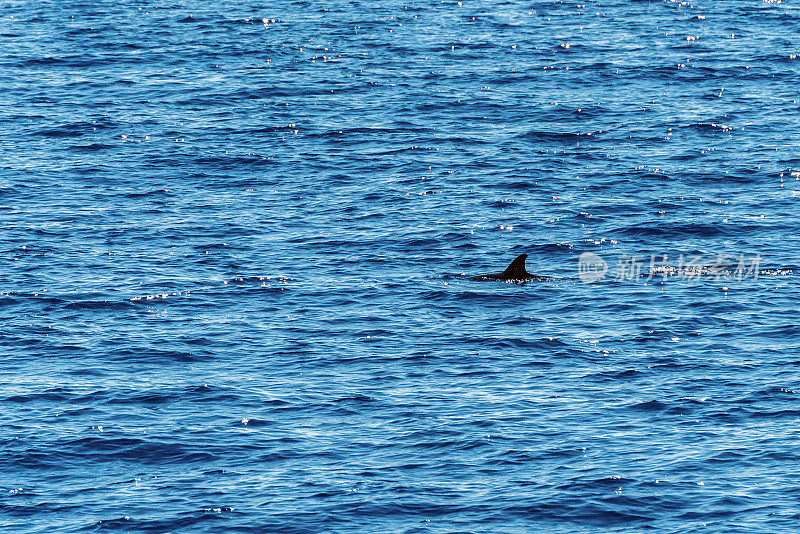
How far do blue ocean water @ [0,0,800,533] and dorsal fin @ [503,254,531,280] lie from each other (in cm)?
99

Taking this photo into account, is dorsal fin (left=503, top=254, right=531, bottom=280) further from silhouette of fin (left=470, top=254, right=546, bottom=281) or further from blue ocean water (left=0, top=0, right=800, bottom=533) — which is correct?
blue ocean water (left=0, top=0, right=800, bottom=533)

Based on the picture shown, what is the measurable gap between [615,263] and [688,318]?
622 centimetres

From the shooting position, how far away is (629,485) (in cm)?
3247

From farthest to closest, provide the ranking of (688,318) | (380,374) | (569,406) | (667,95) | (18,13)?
1. (18,13)
2. (667,95)
3. (688,318)
4. (380,374)
5. (569,406)

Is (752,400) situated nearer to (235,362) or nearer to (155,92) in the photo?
(235,362)

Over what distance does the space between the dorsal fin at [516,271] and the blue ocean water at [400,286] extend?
99 cm

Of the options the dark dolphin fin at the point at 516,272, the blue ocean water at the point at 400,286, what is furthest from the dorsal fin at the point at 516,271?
the blue ocean water at the point at 400,286

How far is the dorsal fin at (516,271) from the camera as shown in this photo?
155 ft

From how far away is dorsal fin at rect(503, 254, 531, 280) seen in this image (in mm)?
47219

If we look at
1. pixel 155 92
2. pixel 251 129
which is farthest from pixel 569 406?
pixel 155 92

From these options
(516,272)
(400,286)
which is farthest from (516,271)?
(400,286)

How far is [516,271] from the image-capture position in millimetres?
47688

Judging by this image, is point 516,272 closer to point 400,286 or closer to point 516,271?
point 516,271

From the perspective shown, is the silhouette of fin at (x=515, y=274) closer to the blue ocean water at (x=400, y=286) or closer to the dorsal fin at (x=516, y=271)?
the dorsal fin at (x=516, y=271)
